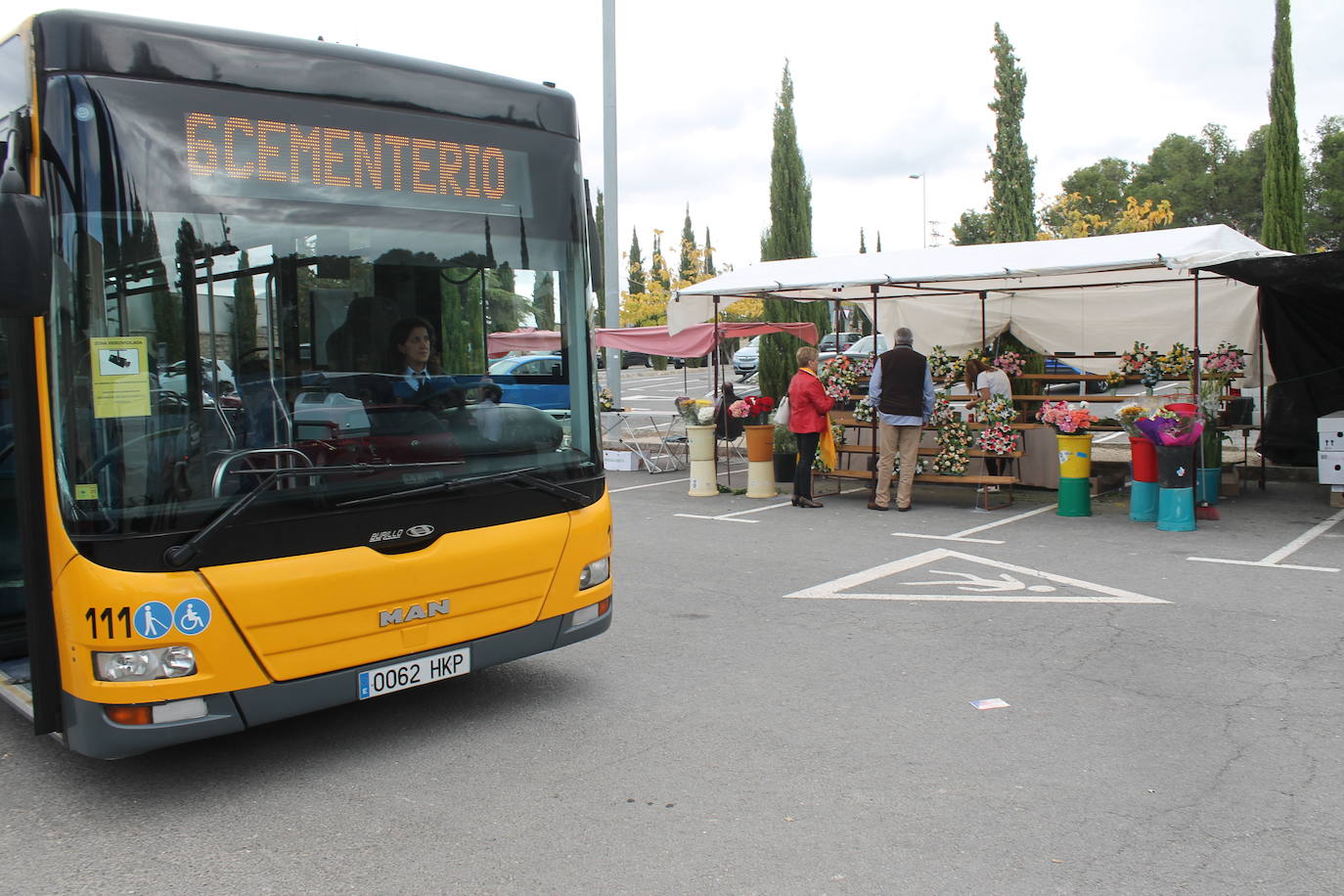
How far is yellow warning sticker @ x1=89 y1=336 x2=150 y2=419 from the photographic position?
151 inches

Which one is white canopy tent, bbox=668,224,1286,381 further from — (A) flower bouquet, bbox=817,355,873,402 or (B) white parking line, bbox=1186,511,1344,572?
(B) white parking line, bbox=1186,511,1344,572

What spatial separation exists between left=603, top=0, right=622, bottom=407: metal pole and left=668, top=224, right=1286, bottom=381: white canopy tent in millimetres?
2079

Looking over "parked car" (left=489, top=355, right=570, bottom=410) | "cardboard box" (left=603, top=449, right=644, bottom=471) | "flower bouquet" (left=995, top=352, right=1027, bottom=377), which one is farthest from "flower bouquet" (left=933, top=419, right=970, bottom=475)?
"parked car" (left=489, top=355, right=570, bottom=410)

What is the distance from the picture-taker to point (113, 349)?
386cm

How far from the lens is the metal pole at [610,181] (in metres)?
17.1

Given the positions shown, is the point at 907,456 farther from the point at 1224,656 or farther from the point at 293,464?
the point at 293,464

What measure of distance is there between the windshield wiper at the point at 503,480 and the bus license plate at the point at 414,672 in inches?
28.2

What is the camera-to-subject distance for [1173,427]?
394 inches

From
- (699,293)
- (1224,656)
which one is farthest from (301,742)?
(699,293)

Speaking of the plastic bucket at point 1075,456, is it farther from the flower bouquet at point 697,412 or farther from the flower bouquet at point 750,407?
the flower bouquet at point 697,412

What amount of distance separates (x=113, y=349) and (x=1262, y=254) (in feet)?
34.0

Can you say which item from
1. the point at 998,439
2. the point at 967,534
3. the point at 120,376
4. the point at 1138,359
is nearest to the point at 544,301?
the point at 120,376

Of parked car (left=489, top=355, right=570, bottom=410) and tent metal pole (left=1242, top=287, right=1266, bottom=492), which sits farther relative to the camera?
tent metal pole (left=1242, top=287, right=1266, bottom=492)

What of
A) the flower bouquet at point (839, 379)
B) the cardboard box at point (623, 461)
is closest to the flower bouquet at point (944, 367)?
the flower bouquet at point (839, 379)
